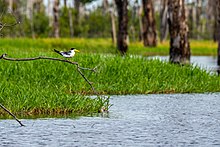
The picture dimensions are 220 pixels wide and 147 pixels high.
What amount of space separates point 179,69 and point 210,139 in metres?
8.54

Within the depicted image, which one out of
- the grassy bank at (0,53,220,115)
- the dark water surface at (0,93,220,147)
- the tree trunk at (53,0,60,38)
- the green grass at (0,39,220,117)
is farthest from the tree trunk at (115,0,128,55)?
the dark water surface at (0,93,220,147)

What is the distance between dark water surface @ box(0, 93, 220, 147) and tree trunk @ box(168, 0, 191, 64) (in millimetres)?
8352

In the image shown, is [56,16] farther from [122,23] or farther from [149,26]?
[122,23]

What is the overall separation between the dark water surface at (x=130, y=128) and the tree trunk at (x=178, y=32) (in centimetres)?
835

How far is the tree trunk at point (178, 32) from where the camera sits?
74.3 ft

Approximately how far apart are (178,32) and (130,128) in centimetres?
1200

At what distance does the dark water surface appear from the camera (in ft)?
32.8

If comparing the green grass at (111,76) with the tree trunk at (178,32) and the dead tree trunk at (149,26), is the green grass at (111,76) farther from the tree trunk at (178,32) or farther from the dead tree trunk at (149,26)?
the dead tree trunk at (149,26)

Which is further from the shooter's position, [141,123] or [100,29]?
[100,29]

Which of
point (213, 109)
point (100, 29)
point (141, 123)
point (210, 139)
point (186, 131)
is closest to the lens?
point (210, 139)

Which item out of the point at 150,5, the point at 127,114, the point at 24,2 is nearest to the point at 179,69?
the point at 127,114

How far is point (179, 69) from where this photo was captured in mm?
18672

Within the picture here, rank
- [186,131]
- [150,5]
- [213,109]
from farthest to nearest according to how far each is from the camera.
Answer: [150,5] → [213,109] → [186,131]

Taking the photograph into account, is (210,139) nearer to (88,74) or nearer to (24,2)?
(88,74)
